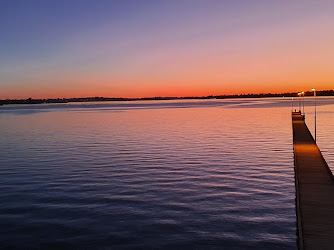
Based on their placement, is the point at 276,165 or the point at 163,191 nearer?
the point at 163,191

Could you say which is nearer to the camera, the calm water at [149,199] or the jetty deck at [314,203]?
the jetty deck at [314,203]

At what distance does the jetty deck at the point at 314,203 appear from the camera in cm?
920

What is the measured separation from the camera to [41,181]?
1791 centimetres

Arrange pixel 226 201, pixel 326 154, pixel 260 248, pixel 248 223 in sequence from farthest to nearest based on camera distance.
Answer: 1. pixel 326 154
2. pixel 226 201
3. pixel 248 223
4. pixel 260 248

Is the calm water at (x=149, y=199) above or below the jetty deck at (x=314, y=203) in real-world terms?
below

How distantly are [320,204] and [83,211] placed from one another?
847cm

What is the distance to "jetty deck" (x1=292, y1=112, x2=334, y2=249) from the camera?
9.20 meters

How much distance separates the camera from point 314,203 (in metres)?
12.2

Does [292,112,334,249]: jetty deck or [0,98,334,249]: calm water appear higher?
[292,112,334,249]: jetty deck

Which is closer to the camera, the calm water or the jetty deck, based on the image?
the jetty deck

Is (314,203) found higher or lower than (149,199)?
higher

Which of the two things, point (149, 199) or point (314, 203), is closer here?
point (314, 203)

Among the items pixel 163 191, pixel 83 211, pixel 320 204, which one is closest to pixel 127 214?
pixel 83 211

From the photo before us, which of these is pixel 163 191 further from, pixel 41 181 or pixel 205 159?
pixel 205 159
